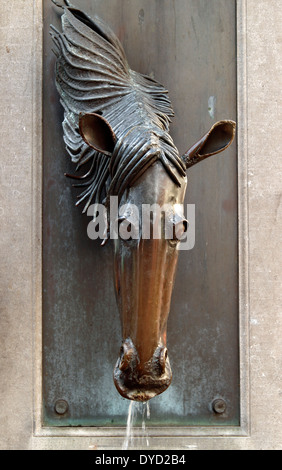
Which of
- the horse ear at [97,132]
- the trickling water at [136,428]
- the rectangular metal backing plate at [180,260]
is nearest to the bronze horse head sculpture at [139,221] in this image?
the horse ear at [97,132]

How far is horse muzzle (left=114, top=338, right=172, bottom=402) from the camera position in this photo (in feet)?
3.72

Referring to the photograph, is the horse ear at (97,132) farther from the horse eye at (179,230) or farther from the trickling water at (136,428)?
the trickling water at (136,428)

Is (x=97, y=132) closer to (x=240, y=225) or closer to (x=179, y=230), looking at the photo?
(x=179, y=230)

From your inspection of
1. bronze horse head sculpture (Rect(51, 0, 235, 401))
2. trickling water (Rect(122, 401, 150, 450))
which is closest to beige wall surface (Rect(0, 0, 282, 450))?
trickling water (Rect(122, 401, 150, 450))

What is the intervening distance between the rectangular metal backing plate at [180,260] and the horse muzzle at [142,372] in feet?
1.37

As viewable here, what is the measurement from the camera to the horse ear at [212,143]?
1222 mm

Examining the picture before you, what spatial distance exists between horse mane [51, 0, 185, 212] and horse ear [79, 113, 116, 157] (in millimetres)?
131

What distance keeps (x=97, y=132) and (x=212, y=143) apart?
272 mm

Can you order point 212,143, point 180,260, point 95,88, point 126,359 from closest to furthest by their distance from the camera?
point 126,359 → point 212,143 → point 95,88 → point 180,260

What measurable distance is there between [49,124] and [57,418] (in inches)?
34.6

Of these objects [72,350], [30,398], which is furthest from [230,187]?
[30,398]

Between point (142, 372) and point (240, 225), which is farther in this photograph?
point (240, 225)

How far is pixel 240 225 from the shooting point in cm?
159

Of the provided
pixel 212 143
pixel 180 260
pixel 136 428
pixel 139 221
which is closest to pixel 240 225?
pixel 180 260
